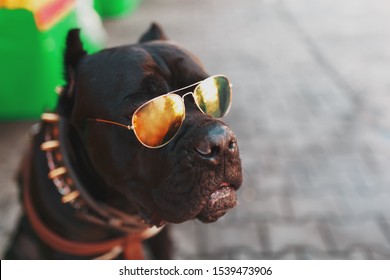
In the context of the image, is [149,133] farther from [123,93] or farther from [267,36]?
[267,36]

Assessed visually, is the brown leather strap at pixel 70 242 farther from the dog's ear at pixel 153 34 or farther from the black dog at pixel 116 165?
the dog's ear at pixel 153 34

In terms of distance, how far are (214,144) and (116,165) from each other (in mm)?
404

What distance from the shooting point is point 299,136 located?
3594 millimetres

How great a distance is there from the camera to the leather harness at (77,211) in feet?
5.52

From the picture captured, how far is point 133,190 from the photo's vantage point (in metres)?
1.50

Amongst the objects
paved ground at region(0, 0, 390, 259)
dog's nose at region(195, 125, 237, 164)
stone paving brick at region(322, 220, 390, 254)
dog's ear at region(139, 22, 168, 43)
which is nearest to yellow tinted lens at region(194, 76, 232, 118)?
A: dog's nose at region(195, 125, 237, 164)

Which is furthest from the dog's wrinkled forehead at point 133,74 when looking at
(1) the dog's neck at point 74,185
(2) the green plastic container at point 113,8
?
(2) the green plastic container at point 113,8

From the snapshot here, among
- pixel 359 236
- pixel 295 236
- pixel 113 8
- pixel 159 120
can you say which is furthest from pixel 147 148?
pixel 113 8

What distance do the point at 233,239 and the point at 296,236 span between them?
0.38 meters

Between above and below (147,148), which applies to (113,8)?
below

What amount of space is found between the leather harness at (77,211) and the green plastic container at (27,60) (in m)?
1.55

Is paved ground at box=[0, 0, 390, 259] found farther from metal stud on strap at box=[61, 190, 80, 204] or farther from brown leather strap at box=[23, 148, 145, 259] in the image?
metal stud on strap at box=[61, 190, 80, 204]

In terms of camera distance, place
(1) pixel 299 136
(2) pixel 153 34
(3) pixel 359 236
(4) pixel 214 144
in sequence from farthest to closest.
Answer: (1) pixel 299 136
(3) pixel 359 236
(2) pixel 153 34
(4) pixel 214 144

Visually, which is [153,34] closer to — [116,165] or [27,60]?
[116,165]
